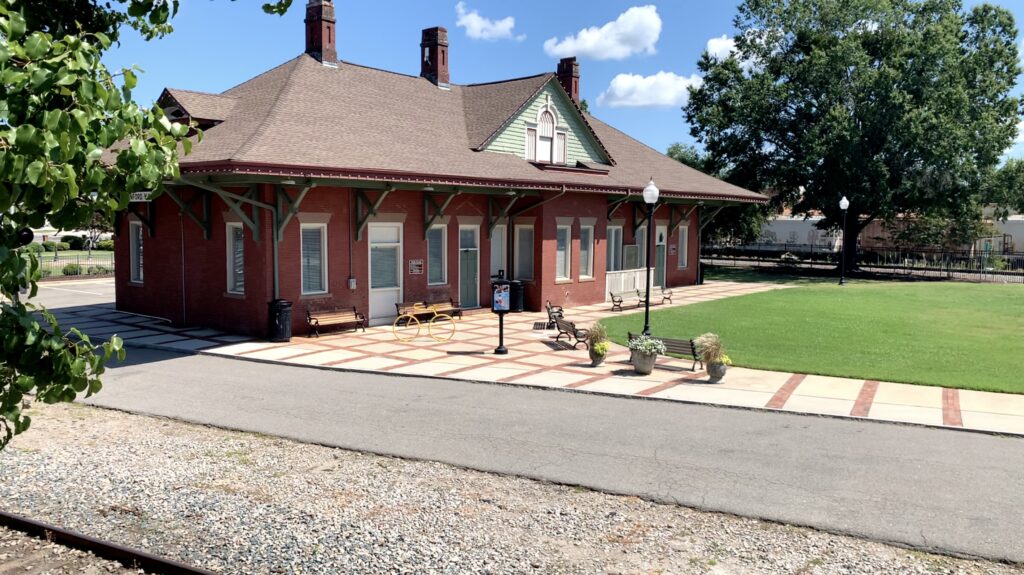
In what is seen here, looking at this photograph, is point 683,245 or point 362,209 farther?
point 683,245

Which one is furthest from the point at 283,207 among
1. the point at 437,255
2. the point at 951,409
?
the point at 951,409

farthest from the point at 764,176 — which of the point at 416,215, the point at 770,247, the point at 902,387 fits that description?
the point at 902,387

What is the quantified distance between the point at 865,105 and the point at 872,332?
22.9 meters

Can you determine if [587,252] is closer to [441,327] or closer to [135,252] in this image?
[441,327]

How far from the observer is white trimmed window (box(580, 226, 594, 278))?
26094 millimetres

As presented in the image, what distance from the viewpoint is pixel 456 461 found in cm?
933

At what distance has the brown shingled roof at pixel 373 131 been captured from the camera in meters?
17.6

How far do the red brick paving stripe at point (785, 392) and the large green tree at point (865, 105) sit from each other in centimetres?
2753

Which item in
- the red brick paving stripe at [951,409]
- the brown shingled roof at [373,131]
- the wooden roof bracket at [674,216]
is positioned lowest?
the red brick paving stripe at [951,409]

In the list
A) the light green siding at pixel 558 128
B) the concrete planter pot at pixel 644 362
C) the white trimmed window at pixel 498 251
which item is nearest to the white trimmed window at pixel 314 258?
the white trimmed window at pixel 498 251

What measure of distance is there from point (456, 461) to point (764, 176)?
38399 mm

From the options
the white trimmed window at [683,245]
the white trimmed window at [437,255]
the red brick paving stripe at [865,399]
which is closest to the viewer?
the red brick paving stripe at [865,399]

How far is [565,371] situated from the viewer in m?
14.9

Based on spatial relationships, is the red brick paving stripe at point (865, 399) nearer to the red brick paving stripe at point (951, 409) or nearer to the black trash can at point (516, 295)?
the red brick paving stripe at point (951, 409)
